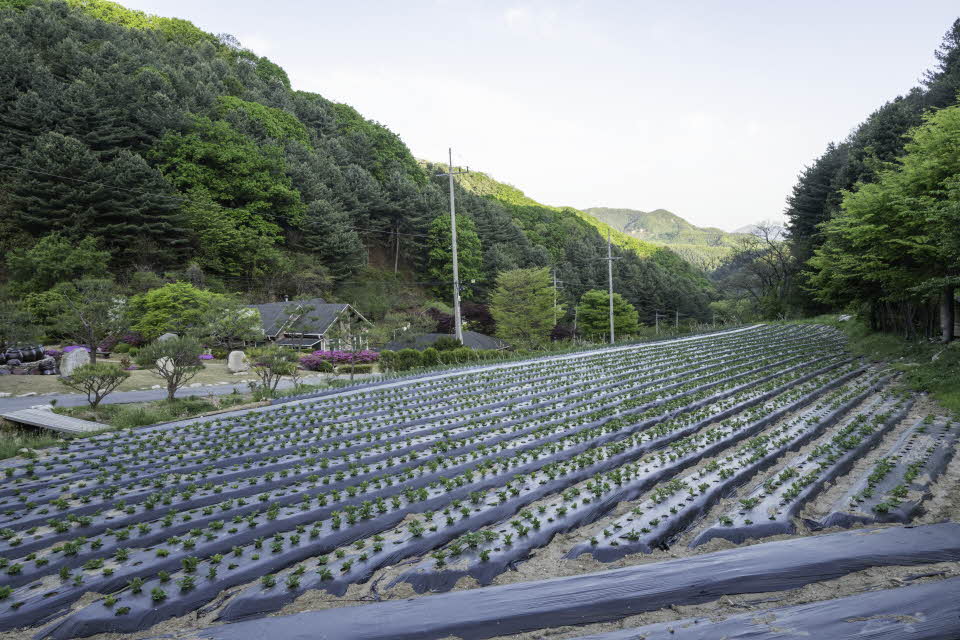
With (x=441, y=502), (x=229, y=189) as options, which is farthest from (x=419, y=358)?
(x=229, y=189)

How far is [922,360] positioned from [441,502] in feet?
46.2

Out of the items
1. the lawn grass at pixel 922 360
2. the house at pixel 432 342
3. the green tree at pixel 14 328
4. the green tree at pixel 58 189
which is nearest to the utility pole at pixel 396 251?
the house at pixel 432 342

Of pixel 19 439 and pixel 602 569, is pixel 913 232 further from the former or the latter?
pixel 19 439

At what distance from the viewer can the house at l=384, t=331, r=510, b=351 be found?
87.4 ft

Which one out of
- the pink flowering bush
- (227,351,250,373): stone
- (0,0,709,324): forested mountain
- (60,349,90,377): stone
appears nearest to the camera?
(60,349,90,377): stone

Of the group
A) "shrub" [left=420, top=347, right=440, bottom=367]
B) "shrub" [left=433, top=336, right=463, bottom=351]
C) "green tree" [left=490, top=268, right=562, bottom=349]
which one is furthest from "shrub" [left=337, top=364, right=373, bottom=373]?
"green tree" [left=490, top=268, right=562, bottom=349]

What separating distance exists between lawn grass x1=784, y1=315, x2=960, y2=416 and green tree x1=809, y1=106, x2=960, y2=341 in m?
0.98

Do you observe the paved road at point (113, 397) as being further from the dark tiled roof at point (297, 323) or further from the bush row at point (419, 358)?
the dark tiled roof at point (297, 323)

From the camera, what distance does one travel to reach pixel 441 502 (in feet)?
15.4

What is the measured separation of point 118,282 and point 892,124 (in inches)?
1908

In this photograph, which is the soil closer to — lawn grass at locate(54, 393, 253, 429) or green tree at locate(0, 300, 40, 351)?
lawn grass at locate(54, 393, 253, 429)

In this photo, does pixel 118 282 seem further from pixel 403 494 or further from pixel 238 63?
pixel 238 63

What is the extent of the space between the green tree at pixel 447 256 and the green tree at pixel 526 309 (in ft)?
34.1

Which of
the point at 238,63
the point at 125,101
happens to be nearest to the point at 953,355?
the point at 125,101
